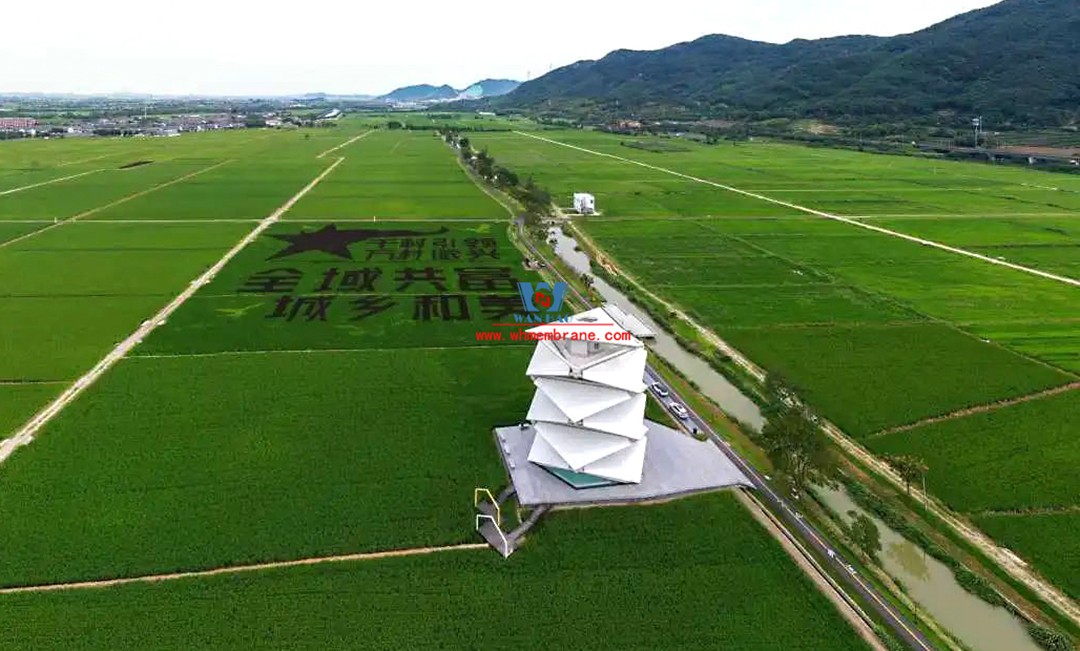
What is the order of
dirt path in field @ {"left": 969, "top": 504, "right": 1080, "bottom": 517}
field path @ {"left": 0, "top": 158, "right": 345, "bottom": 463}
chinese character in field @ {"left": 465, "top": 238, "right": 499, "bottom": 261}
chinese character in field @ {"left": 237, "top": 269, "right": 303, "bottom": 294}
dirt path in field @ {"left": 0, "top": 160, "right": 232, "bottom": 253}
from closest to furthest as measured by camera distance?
dirt path in field @ {"left": 969, "top": 504, "right": 1080, "bottom": 517}
field path @ {"left": 0, "top": 158, "right": 345, "bottom": 463}
chinese character in field @ {"left": 237, "top": 269, "right": 303, "bottom": 294}
chinese character in field @ {"left": 465, "top": 238, "right": 499, "bottom": 261}
dirt path in field @ {"left": 0, "top": 160, "right": 232, "bottom": 253}

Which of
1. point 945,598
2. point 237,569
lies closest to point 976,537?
point 945,598

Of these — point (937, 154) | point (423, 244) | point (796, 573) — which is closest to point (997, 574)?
point (796, 573)

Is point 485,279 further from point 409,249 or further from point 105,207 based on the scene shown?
point 105,207

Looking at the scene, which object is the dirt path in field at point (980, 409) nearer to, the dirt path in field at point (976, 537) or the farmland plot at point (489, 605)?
the dirt path in field at point (976, 537)

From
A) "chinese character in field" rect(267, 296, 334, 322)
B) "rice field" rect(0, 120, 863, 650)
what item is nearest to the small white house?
"rice field" rect(0, 120, 863, 650)

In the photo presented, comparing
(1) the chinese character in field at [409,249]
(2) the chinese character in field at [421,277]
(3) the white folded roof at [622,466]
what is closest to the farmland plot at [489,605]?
(3) the white folded roof at [622,466]

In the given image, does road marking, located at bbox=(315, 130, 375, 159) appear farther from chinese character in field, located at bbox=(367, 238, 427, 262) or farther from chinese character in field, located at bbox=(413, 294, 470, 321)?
chinese character in field, located at bbox=(413, 294, 470, 321)
